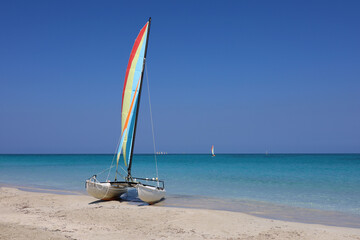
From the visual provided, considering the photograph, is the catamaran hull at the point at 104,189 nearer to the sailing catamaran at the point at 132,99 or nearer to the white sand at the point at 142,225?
the sailing catamaran at the point at 132,99

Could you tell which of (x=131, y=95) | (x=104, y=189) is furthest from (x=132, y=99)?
(x=104, y=189)

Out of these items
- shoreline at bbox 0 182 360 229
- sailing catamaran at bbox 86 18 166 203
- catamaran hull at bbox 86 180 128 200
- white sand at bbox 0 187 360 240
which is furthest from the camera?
sailing catamaran at bbox 86 18 166 203

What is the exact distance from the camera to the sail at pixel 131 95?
15.4m

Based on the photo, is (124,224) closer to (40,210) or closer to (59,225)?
(59,225)

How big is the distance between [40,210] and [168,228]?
5.69 m

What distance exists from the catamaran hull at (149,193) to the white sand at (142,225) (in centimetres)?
70

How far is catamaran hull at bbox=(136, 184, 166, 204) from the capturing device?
510 inches

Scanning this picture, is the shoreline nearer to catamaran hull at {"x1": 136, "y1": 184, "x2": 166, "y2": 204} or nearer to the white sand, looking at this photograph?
catamaran hull at {"x1": 136, "y1": 184, "x2": 166, "y2": 204}

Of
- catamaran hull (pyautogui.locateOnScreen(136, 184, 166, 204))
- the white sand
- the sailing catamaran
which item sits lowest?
the white sand

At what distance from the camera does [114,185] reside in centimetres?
1390

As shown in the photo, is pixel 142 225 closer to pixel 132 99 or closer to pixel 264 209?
pixel 264 209

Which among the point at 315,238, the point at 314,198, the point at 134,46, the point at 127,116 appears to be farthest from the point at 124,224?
the point at 314,198

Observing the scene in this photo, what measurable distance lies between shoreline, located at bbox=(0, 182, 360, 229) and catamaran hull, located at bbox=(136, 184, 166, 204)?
1.24 ft

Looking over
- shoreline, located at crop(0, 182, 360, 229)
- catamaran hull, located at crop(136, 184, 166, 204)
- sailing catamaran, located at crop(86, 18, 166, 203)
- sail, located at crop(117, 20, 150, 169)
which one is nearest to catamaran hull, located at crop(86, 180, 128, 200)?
sailing catamaran, located at crop(86, 18, 166, 203)
